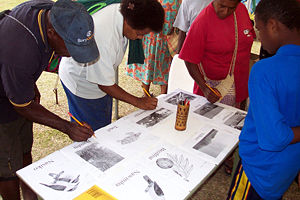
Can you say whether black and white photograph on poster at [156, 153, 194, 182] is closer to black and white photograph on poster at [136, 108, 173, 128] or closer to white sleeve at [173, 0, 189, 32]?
black and white photograph on poster at [136, 108, 173, 128]

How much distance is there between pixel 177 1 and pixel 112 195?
95.6 inches

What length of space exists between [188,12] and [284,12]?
1.69 metres

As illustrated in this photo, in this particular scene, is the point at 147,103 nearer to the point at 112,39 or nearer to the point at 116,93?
the point at 116,93

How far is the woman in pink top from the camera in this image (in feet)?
5.49

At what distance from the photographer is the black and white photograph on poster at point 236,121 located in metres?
1.55

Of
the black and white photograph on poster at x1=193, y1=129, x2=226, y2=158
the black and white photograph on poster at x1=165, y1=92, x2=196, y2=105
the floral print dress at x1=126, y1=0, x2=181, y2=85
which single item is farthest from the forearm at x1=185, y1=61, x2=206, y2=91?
the floral print dress at x1=126, y1=0, x2=181, y2=85

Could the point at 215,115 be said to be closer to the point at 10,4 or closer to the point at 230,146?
the point at 230,146

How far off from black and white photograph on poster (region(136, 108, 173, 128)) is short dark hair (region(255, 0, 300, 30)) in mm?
802

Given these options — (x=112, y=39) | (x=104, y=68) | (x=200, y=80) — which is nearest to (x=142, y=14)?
(x=112, y=39)

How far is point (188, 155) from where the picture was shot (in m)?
1.25

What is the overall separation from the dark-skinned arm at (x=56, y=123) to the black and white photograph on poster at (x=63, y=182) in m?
0.22

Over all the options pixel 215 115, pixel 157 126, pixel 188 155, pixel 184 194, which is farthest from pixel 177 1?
pixel 184 194

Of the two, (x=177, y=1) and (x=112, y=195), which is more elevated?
(x=177, y=1)

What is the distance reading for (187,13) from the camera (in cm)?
257
